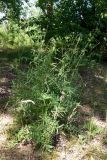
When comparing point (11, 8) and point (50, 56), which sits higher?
point (11, 8)

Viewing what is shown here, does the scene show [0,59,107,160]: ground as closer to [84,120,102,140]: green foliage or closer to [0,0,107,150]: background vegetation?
[84,120,102,140]: green foliage

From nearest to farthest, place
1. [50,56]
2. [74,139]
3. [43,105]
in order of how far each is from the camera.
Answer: [43,105] → [74,139] → [50,56]

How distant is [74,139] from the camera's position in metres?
4.49

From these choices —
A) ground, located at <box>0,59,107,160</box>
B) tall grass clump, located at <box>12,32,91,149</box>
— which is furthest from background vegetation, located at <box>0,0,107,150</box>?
ground, located at <box>0,59,107,160</box>

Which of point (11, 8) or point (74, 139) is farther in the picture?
point (11, 8)

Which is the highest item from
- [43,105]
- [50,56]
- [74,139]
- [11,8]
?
[11,8]

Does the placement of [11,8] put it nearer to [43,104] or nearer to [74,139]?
[43,104]

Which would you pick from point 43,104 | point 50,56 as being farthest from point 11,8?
point 43,104

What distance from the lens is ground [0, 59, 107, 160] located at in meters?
4.15

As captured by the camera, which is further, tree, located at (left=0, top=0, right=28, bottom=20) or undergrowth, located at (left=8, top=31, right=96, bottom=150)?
tree, located at (left=0, top=0, right=28, bottom=20)

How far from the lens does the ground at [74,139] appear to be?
13.6 feet

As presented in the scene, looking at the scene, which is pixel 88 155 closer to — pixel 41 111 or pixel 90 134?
pixel 90 134

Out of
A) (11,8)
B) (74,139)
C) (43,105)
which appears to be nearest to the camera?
(43,105)

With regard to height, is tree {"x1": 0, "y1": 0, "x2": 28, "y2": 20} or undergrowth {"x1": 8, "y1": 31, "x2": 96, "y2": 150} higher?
tree {"x1": 0, "y1": 0, "x2": 28, "y2": 20}
